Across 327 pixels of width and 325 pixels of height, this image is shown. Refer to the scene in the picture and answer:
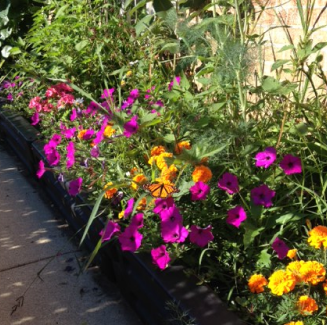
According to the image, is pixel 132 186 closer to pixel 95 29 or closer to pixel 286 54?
pixel 286 54

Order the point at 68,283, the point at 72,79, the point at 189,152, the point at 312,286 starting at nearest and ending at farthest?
1. the point at 312,286
2. the point at 189,152
3. the point at 68,283
4. the point at 72,79

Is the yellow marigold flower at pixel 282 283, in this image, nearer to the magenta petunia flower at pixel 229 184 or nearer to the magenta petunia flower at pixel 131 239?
the magenta petunia flower at pixel 229 184

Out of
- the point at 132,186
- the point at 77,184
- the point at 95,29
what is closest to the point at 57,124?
the point at 95,29

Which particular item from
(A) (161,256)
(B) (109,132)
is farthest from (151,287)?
(B) (109,132)

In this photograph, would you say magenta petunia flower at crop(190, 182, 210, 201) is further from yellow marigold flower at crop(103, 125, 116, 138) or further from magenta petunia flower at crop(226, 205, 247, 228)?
yellow marigold flower at crop(103, 125, 116, 138)

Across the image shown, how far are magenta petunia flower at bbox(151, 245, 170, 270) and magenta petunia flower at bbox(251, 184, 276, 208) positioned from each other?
40 centimetres

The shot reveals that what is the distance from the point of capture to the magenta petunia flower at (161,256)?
6.81ft

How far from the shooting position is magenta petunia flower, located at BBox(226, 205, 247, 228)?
207cm

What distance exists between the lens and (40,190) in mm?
3885

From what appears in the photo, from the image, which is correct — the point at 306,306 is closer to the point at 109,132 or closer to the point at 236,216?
the point at 236,216

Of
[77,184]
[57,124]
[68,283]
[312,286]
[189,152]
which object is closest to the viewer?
[312,286]

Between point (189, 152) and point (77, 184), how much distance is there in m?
0.73

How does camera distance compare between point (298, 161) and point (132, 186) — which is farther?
point (132, 186)

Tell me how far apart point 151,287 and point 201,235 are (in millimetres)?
318
